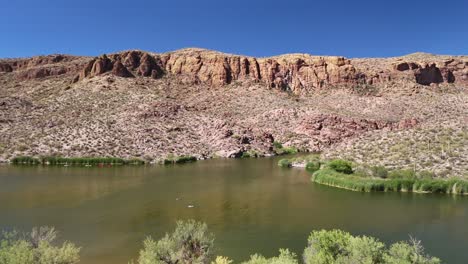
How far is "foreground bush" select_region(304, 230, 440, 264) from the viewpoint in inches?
650

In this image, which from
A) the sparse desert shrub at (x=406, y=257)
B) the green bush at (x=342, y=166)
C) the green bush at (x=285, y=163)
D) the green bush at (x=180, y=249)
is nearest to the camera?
the sparse desert shrub at (x=406, y=257)

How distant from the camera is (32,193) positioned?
133 ft

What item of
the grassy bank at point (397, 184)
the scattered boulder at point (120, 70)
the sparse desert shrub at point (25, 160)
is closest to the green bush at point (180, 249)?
the grassy bank at point (397, 184)

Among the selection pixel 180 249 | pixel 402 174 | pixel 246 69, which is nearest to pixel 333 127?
pixel 246 69

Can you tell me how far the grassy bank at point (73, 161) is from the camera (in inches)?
2564

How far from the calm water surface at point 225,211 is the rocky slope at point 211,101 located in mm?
22384

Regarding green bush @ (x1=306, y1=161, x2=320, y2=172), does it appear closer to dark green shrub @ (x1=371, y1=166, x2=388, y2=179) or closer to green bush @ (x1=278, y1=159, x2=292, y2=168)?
green bush @ (x1=278, y1=159, x2=292, y2=168)

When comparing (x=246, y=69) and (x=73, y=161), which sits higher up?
(x=246, y=69)

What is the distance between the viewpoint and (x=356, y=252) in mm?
16922

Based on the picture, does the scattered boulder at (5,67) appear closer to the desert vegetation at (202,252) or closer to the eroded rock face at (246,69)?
the eroded rock face at (246,69)

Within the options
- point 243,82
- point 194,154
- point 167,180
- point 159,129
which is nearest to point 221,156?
point 194,154

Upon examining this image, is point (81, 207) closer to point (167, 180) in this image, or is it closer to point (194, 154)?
point (167, 180)

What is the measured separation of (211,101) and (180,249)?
84.9 metres

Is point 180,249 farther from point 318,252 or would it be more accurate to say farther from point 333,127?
point 333,127
